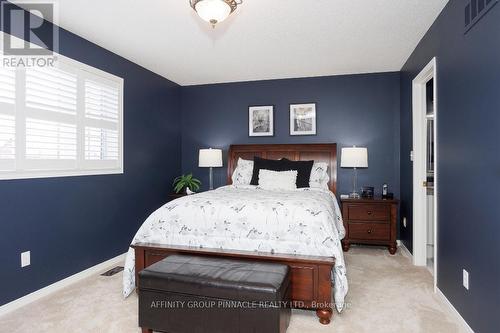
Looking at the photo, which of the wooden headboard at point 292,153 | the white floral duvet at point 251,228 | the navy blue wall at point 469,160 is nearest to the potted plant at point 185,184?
the wooden headboard at point 292,153

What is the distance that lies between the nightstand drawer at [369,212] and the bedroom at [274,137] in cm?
4

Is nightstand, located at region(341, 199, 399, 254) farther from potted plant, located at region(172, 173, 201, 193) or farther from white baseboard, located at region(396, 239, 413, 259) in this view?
potted plant, located at region(172, 173, 201, 193)

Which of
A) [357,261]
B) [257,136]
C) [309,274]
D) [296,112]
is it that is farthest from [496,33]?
[257,136]

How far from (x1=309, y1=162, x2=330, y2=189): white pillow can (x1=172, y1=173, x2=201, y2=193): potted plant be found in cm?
184

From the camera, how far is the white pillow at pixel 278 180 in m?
3.93

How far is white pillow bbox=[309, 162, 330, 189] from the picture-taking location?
13.8 ft

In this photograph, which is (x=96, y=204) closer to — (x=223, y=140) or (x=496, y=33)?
(x=223, y=140)

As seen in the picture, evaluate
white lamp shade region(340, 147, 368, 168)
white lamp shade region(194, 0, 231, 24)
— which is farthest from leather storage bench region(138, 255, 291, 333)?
white lamp shade region(340, 147, 368, 168)

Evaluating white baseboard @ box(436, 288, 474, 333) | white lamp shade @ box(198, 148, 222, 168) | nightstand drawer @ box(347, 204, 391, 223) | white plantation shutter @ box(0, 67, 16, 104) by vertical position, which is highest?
white plantation shutter @ box(0, 67, 16, 104)

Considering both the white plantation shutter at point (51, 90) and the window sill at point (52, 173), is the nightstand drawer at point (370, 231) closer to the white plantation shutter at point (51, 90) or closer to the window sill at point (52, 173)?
the window sill at point (52, 173)

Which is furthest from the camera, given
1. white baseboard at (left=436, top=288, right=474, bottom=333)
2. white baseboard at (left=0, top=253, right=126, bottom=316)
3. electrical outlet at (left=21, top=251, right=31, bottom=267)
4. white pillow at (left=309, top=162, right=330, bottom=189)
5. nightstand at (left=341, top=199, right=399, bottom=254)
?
white pillow at (left=309, top=162, right=330, bottom=189)

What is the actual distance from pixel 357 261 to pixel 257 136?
2436mm

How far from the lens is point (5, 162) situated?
98.3 inches

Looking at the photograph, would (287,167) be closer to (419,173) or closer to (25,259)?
(419,173)
